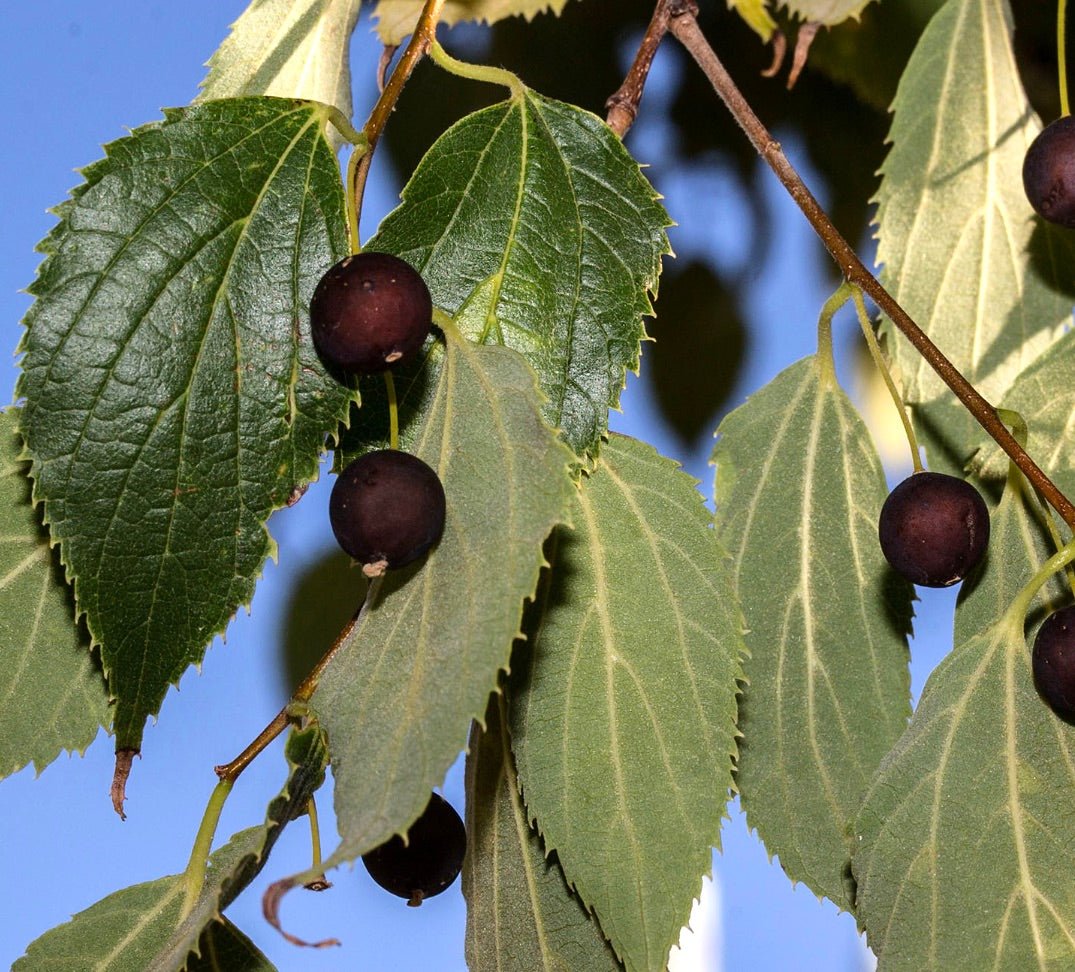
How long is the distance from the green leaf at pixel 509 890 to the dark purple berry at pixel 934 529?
5.9 inches

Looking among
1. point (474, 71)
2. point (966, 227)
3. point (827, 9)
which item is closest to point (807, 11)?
point (827, 9)

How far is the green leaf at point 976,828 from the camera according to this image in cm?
43

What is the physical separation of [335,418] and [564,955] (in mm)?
216

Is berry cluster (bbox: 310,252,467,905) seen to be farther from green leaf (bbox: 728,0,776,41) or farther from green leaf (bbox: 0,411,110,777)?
green leaf (bbox: 728,0,776,41)

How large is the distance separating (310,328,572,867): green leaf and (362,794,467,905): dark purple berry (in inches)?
3.2

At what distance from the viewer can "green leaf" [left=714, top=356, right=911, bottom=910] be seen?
1.62 ft

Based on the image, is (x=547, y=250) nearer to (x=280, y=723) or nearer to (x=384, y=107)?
(x=384, y=107)

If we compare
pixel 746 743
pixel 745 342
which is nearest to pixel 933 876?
pixel 746 743

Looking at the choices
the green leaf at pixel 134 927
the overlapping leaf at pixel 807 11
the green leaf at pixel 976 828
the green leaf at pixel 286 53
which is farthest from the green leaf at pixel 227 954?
the overlapping leaf at pixel 807 11

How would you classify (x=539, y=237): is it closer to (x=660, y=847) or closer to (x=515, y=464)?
(x=515, y=464)

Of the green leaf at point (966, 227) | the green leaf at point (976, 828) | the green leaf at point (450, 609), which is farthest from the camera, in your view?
the green leaf at point (966, 227)

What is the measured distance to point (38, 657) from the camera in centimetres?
46

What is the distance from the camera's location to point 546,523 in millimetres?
343

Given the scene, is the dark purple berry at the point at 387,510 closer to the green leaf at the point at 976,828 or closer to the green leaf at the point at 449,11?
the green leaf at the point at 976,828
